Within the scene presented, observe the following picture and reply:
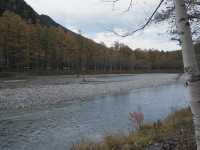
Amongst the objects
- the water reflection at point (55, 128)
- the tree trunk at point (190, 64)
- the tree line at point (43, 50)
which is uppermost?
the tree line at point (43, 50)

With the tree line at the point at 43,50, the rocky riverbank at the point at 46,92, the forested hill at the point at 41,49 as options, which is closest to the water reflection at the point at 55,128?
the rocky riverbank at the point at 46,92

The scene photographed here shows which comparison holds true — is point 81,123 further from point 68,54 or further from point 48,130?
point 68,54

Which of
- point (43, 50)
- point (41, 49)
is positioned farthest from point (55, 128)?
point (43, 50)

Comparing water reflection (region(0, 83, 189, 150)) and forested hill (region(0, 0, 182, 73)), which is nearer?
water reflection (region(0, 83, 189, 150))

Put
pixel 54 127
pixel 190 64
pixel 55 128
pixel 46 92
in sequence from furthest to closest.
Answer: pixel 46 92 < pixel 54 127 < pixel 55 128 < pixel 190 64

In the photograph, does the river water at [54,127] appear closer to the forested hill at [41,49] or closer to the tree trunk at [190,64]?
the tree trunk at [190,64]

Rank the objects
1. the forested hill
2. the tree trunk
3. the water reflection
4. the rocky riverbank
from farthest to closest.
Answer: the forested hill < the rocky riverbank < the water reflection < the tree trunk

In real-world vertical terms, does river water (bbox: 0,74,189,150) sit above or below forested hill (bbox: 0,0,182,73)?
below

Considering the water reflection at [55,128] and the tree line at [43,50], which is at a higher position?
the tree line at [43,50]

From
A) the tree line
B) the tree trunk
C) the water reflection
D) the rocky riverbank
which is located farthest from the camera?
the tree line

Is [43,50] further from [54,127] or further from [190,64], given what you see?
[190,64]

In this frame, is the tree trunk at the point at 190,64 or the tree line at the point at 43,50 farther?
the tree line at the point at 43,50

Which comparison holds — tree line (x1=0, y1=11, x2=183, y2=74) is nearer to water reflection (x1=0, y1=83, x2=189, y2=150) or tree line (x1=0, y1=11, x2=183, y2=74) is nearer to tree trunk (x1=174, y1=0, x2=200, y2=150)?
water reflection (x1=0, y1=83, x2=189, y2=150)

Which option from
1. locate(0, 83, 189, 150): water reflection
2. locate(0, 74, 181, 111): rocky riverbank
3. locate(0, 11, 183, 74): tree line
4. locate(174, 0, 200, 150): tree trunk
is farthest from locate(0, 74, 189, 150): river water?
locate(0, 11, 183, 74): tree line
